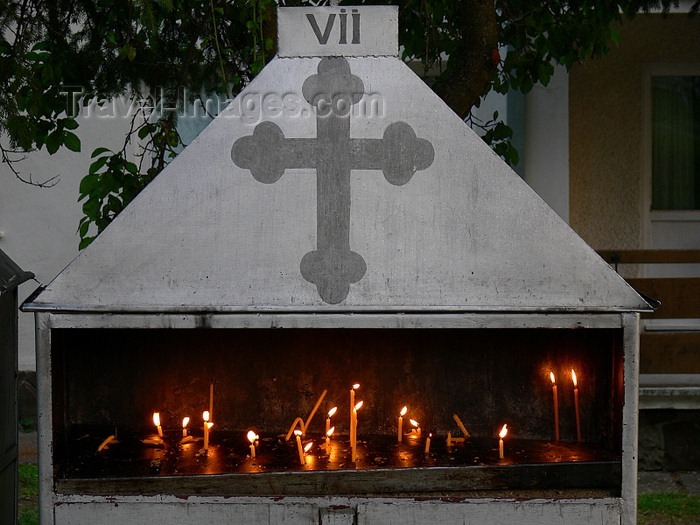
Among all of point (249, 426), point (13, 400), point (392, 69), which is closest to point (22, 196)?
point (13, 400)

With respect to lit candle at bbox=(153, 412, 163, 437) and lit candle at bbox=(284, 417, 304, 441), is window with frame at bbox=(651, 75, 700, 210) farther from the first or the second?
lit candle at bbox=(153, 412, 163, 437)

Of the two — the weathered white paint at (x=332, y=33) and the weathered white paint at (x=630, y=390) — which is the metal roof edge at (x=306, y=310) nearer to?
the weathered white paint at (x=630, y=390)

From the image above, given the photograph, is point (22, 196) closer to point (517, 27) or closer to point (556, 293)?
point (517, 27)

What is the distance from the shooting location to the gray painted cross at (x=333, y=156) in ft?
7.91

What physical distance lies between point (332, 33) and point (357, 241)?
2.04 ft

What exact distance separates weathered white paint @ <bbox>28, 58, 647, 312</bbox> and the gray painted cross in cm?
2

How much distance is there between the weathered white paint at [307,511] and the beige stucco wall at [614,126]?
4.31 m

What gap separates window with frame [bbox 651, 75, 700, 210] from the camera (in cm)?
657

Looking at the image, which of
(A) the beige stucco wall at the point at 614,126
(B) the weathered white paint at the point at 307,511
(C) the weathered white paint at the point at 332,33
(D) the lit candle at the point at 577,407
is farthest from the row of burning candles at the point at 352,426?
(A) the beige stucco wall at the point at 614,126

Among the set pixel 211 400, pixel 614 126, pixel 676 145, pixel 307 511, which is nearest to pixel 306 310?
pixel 307 511

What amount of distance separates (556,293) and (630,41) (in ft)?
15.2

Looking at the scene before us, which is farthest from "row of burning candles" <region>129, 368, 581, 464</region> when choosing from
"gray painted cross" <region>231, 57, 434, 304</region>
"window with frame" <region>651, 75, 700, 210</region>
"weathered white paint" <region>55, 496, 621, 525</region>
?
"window with frame" <region>651, 75, 700, 210</region>

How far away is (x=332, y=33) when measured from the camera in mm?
2504

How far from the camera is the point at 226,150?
243 cm
